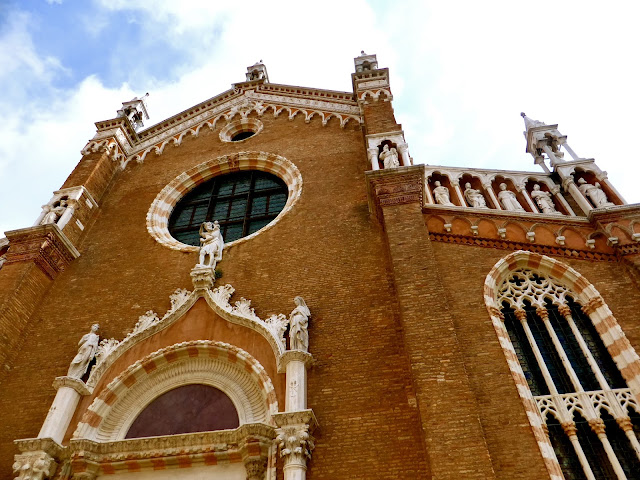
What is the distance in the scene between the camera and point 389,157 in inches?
406

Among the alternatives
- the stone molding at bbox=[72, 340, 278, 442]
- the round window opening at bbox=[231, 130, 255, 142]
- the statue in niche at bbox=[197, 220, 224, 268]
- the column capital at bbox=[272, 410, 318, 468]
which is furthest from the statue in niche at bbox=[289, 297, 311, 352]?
the round window opening at bbox=[231, 130, 255, 142]

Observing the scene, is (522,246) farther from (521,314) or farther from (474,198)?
(474,198)

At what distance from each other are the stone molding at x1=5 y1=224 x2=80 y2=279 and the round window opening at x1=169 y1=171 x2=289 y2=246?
2.46 m

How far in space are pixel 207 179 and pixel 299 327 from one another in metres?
6.85

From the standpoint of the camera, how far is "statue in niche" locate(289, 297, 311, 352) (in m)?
7.64

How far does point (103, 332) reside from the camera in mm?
9258

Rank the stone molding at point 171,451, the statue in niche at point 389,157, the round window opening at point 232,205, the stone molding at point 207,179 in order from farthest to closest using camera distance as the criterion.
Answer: the round window opening at point 232,205 < the stone molding at point 207,179 < the statue in niche at point 389,157 < the stone molding at point 171,451

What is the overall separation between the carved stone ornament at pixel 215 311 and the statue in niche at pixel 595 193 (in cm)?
591

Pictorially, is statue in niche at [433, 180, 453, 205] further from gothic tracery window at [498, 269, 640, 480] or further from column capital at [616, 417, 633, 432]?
column capital at [616, 417, 633, 432]

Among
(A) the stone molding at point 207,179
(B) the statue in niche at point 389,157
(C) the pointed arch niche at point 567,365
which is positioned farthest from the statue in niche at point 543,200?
(A) the stone molding at point 207,179

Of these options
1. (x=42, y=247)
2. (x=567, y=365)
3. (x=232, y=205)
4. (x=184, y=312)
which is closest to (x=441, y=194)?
(x=567, y=365)

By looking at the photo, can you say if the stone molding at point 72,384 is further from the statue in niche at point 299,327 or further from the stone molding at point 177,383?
the statue in niche at point 299,327

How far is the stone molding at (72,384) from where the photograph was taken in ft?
26.2

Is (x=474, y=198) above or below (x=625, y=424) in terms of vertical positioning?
above
